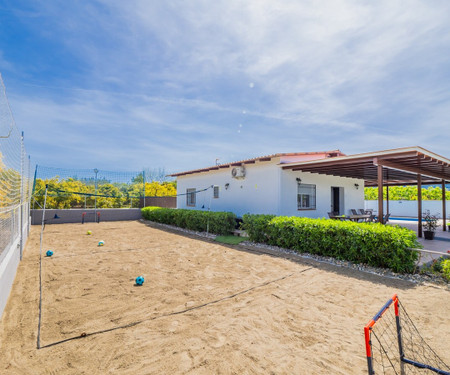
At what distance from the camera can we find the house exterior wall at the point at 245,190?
10180mm

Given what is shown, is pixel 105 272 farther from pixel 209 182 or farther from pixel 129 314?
pixel 209 182

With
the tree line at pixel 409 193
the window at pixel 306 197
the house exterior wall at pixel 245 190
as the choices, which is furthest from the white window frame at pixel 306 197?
the tree line at pixel 409 193

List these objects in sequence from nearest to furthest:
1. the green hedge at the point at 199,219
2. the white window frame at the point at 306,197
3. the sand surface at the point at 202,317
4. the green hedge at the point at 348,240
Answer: the sand surface at the point at 202,317 < the green hedge at the point at 348,240 < the green hedge at the point at 199,219 < the white window frame at the point at 306,197

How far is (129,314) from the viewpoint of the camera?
3.28m

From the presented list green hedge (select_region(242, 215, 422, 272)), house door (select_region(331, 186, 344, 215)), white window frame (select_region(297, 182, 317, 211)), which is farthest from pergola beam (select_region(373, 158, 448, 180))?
house door (select_region(331, 186, 344, 215))

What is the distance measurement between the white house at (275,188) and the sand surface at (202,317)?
15.5ft

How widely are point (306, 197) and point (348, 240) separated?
5.58 meters

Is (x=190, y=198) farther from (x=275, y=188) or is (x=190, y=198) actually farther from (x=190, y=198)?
(x=275, y=188)

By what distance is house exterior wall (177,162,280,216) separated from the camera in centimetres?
1018

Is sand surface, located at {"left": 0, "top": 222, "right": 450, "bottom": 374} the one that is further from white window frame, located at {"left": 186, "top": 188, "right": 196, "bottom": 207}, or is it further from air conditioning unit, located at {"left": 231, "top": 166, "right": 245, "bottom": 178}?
white window frame, located at {"left": 186, "top": 188, "right": 196, "bottom": 207}

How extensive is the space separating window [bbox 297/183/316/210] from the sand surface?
5.48 meters

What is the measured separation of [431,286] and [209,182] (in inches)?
421

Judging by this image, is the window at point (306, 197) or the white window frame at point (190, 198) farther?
the white window frame at point (190, 198)

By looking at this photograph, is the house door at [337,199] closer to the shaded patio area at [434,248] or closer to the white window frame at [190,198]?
the shaded patio area at [434,248]
